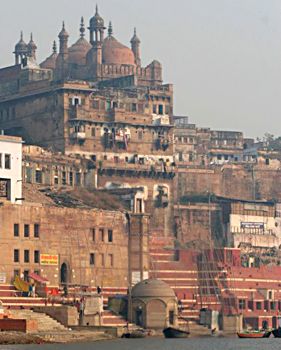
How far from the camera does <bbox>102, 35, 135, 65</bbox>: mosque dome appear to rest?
171250 mm

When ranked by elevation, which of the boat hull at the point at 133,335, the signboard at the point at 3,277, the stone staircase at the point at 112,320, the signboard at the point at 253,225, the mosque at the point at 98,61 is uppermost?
the mosque at the point at 98,61

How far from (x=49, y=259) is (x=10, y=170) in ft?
24.2

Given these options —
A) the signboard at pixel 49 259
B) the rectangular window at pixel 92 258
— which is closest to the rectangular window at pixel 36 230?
the signboard at pixel 49 259

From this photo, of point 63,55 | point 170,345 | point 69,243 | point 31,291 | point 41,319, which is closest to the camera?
point 170,345

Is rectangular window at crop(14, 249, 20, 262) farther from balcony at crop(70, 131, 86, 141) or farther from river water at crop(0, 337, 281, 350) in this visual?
balcony at crop(70, 131, 86, 141)

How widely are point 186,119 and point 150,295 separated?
69105mm

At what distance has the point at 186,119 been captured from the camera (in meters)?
191

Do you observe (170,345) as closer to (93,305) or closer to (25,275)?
(93,305)

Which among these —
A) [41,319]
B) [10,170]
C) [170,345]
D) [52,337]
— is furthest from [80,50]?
[170,345]

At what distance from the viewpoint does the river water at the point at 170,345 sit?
10075 centimetres

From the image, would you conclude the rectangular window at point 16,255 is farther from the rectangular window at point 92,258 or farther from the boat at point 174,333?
the boat at point 174,333

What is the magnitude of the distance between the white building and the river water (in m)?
17.2

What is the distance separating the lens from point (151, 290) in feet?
407

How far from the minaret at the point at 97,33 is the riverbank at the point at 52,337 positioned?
194 ft
